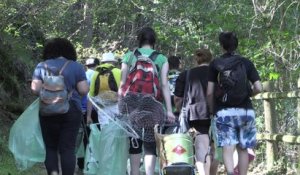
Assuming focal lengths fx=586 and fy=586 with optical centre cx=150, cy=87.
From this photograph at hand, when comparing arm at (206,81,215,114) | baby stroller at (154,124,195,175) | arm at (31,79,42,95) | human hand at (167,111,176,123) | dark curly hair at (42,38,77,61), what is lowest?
baby stroller at (154,124,195,175)

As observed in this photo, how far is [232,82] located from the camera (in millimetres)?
6473

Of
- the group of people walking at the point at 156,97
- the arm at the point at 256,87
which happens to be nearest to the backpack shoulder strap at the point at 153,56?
the group of people walking at the point at 156,97

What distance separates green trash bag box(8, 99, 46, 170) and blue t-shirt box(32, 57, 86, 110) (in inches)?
14.0

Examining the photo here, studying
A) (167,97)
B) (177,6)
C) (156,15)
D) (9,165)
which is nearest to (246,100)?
(167,97)

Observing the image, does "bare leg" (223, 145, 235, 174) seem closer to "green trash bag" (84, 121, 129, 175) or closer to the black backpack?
the black backpack

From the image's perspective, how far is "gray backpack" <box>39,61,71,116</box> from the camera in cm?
632

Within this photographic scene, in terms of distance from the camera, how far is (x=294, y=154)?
930 centimetres

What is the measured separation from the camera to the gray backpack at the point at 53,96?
20.7 ft

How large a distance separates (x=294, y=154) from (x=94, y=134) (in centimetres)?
339

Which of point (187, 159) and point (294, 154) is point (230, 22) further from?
point (187, 159)

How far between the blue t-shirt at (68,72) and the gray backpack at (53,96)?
94 mm

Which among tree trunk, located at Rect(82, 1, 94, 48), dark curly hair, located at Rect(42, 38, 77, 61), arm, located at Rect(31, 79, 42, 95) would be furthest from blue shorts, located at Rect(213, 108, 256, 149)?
tree trunk, located at Rect(82, 1, 94, 48)

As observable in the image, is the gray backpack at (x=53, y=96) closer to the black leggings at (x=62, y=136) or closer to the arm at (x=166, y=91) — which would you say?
the black leggings at (x=62, y=136)

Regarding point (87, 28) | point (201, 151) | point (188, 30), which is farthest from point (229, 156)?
point (87, 28)
